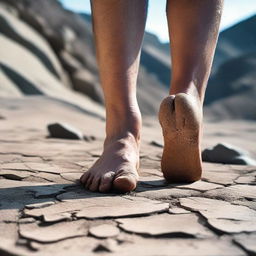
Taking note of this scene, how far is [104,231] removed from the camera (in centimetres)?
89

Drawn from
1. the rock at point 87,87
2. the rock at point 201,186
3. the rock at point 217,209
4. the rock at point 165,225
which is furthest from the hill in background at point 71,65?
the rock at point 165,225

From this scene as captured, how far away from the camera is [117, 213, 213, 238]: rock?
89 cm

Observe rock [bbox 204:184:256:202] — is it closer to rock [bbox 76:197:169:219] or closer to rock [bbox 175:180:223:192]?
rock [bbox 175:180:223:192]

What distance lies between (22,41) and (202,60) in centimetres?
863

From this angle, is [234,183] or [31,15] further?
[31,15]

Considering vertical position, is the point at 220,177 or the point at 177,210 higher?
the point at 220,177

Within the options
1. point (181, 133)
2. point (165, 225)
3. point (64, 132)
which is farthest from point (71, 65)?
point (165, 225)

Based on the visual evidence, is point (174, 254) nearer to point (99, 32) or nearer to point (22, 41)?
point (99, 32)

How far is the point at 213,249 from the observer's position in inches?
31.9

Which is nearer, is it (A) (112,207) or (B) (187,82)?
(A) (112,207)

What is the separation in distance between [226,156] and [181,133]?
898 mm

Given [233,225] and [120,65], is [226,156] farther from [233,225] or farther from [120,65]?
[233,225]

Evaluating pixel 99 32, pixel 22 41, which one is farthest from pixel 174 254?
pixel 22 41

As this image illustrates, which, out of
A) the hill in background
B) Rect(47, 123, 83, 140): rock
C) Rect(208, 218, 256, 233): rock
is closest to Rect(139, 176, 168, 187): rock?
Rect(208, 218, 256, 233): rock
